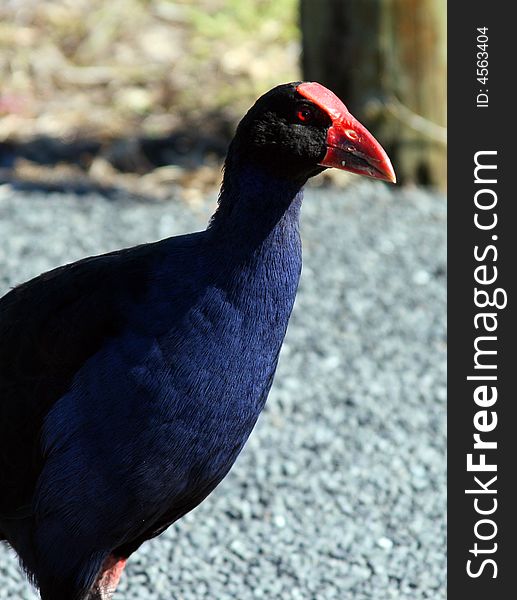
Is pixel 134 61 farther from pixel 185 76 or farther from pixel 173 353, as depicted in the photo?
pixel 173 353

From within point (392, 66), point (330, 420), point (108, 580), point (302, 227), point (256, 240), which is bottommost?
point (108, 580)

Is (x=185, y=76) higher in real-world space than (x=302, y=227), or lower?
higher

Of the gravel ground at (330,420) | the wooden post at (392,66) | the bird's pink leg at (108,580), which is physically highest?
the wooden post at (392,66)

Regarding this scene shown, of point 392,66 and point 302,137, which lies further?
point 392,66

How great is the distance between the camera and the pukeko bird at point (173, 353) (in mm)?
2883

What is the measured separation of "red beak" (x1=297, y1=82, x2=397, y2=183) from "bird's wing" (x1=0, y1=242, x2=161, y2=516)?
0.55m

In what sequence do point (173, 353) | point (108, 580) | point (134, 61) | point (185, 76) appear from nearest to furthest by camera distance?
point (173, 353) < point (108, 580) < point (185, 76) < point (134, 61)

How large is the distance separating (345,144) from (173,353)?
706 millimetres

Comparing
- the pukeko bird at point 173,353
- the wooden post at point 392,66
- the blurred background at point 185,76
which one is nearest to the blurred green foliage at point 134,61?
the blurred background at point 185,76

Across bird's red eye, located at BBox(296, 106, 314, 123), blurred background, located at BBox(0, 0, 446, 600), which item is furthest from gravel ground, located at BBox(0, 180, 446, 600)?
bird's red eye, located at BBox(296, 106, 314, 123)

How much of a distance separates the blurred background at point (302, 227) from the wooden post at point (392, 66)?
0.01 m

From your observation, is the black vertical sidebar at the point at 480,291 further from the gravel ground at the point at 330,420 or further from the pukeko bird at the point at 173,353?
the pukeko bird at the point at 173,353

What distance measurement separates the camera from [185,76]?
304 inches

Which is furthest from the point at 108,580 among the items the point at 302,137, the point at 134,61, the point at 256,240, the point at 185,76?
the point at 134,61
